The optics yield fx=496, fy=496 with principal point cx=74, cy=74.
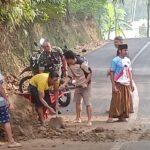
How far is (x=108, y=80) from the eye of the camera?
1806 centimetres

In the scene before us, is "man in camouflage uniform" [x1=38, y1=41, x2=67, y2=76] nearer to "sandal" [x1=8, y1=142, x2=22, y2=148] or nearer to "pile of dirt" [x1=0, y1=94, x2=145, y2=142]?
"pile of dirt" [x1=0, y1=94, x2=145, y2=142]

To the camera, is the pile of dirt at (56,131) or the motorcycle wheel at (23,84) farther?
the motorcycle wheel at (23,84)

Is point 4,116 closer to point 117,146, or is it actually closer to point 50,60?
point 117,146

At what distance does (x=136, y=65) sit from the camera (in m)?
23.5

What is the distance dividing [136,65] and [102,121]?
506 inches

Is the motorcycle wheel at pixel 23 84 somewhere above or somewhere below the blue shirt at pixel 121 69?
below

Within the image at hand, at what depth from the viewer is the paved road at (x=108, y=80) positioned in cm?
1234

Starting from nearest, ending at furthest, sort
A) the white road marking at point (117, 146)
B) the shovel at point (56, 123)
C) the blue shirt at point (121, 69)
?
the white road marking at point (117, 146)
the shovel at point (56, 123)
the blue shirt at point (121, 69)

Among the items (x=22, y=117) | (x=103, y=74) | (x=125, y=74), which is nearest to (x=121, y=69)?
(x=125, y=74)

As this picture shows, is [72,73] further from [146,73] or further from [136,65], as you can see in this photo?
[136,65]

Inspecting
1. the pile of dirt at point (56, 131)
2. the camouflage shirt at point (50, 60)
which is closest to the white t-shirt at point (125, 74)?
the pile of dirt at point (56, 131)

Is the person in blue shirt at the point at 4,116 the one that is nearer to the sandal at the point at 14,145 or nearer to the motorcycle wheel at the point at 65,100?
the sandal at the point at 14,145

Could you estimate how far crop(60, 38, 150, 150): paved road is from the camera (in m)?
12.3

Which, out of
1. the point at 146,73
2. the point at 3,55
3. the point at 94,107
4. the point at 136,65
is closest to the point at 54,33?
the point at 136,65
